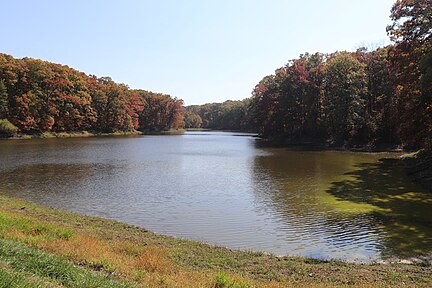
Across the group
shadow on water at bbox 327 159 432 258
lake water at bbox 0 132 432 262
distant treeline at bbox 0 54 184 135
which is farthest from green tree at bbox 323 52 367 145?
distant treeline at bbox 0 54 184 135

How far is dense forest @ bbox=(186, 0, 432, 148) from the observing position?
31.4 metres

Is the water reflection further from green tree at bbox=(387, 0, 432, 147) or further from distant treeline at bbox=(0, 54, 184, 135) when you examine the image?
distant treeline at bbox=(0, 54, 184, 135)

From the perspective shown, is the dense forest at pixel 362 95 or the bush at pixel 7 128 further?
the bush at pixel 7 128

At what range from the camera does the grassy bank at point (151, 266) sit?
6.71 m

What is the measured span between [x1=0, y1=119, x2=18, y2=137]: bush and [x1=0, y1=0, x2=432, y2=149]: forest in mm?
181

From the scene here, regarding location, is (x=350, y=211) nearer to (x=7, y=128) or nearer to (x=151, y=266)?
(x=151, y=266)

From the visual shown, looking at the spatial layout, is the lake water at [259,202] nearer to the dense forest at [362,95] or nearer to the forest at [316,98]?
the dense forest at [362,95]

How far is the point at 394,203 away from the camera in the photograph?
2086 cm

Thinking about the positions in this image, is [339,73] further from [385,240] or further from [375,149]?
[385,240]

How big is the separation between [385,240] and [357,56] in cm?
6215

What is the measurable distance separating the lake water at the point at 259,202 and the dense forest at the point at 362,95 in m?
6.53

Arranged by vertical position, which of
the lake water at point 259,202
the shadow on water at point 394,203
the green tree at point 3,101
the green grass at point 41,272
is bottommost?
the lake water at point 259,202

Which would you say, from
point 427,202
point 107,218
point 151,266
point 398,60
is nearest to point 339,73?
point 398,60

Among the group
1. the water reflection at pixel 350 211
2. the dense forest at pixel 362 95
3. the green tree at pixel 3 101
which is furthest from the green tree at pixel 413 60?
the green tree at pixel 3 101
